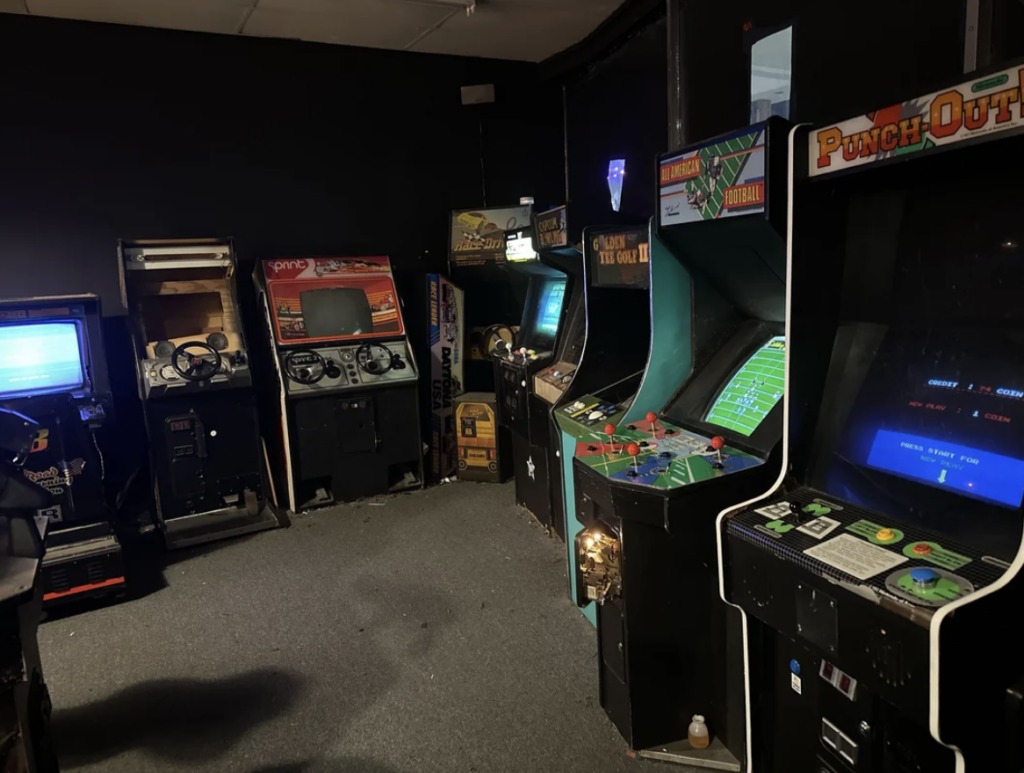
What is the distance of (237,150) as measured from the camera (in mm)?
4426

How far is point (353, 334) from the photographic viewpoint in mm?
4309

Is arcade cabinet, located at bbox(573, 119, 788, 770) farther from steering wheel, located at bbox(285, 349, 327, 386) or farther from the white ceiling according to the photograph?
the white ceiling

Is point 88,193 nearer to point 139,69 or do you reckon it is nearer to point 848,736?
point 139,69

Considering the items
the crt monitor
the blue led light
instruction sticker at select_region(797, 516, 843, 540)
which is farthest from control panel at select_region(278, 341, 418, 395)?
instruction sticker at select_region(797, 516, 843, 540)

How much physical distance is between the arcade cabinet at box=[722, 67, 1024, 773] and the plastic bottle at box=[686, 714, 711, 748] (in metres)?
0.35

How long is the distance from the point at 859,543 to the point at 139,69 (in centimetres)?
465

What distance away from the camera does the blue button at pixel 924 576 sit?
1.11 metres

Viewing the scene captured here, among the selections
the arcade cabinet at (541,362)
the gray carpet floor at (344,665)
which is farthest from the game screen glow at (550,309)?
the gray carpet floor at (344,665)

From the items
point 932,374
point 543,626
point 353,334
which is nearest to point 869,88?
point 932,374

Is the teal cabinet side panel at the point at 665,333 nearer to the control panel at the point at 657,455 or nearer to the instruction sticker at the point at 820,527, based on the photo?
the control panel at the point at 657,455

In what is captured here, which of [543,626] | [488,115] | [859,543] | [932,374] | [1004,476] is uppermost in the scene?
[488,115]

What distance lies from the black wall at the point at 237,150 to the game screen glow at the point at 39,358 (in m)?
0.67

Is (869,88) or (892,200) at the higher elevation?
(869,88)

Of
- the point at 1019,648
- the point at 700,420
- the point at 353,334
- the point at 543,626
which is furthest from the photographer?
the point at 353,334
